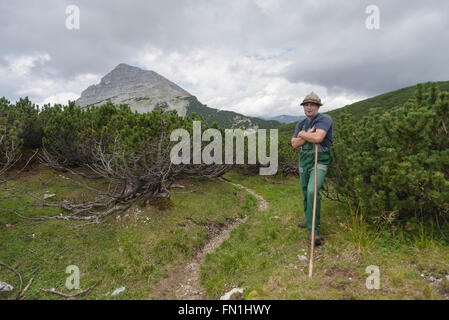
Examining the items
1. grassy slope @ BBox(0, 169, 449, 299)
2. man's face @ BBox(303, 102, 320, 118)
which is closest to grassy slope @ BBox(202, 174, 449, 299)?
grassy slope @ BBox(0, 169, 449, 299)

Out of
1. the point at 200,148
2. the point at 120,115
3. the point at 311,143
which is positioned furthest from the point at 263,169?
the point at 311,143

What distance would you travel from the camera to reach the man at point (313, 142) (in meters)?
4.75

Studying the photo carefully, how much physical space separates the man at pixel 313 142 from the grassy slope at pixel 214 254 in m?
1.02

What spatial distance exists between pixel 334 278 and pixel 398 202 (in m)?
2.14

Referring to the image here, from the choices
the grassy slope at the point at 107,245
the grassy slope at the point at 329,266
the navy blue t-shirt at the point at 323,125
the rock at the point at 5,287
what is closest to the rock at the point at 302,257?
the grassy slope at the point at 329,266

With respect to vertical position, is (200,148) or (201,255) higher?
(200,148)

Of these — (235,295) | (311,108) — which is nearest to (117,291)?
(235,295)

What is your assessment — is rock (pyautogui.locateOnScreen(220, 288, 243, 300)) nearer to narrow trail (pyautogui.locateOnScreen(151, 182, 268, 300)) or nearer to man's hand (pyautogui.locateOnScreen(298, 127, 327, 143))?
narrow trail (pyautogui.locateOnScreen(151, 182, 268, 300))

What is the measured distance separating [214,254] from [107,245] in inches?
133

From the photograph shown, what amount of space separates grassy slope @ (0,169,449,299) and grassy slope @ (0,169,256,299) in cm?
3
